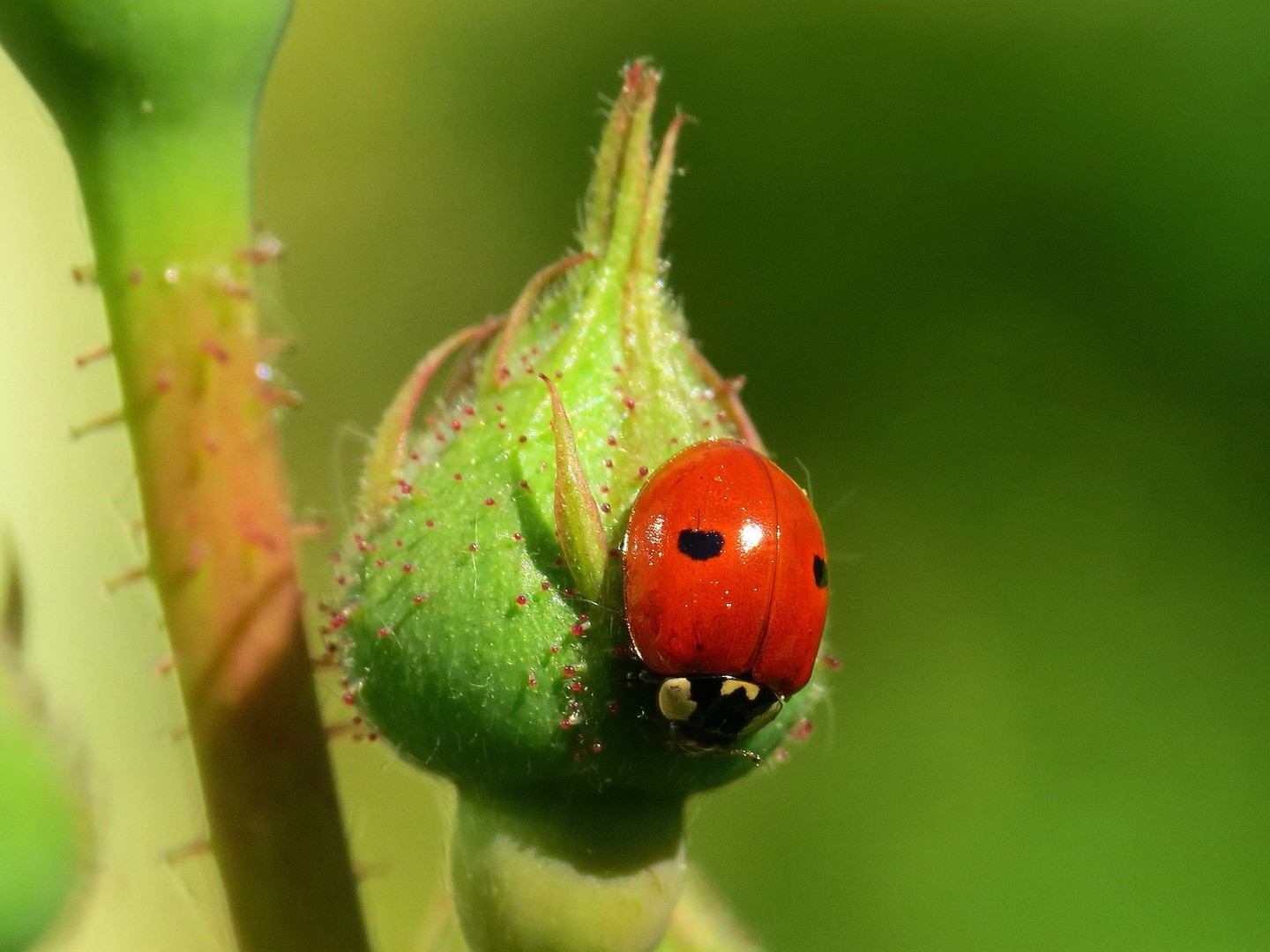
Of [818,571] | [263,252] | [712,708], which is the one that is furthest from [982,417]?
[263,252]

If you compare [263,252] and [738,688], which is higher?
[263,252]

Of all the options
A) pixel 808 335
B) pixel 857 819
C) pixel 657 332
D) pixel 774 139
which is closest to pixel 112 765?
pixel 657 332

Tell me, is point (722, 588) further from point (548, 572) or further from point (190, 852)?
point (190, 852)

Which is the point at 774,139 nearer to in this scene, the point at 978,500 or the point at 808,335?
the point at 808,335

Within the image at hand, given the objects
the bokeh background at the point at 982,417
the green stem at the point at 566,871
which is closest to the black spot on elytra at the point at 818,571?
the green stem at the point at 566,871

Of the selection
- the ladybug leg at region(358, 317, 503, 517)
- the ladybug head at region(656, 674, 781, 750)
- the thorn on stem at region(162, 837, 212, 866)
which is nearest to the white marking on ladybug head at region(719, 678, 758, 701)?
the ladybug head at region(656, 674, 781, 750)
